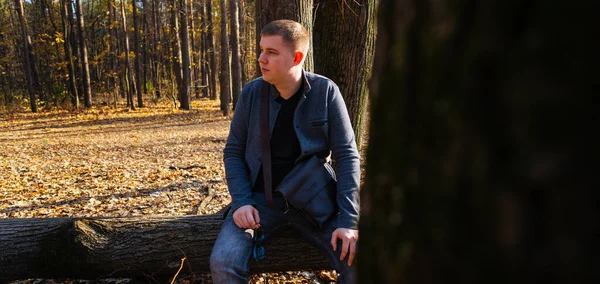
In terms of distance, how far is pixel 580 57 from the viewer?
0.54 meters

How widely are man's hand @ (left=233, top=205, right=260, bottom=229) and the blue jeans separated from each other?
67mm

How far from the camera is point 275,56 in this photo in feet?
9.17

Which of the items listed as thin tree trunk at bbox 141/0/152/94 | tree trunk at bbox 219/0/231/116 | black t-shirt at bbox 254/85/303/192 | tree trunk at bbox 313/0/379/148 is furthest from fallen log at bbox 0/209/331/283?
thin tree trunk at bbox 141/0/152/94

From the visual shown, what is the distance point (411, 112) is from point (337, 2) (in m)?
3.83

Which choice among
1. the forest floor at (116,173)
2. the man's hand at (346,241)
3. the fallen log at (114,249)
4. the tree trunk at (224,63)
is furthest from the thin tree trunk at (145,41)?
the man's hand at (346,241)

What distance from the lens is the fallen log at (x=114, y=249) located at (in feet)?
10.3

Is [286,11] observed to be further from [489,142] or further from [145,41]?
[145,41]

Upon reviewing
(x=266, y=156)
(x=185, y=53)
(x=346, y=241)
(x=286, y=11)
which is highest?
(x=286, y=11)

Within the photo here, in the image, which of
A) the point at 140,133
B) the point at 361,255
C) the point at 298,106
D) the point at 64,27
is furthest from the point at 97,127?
the point at 361,255

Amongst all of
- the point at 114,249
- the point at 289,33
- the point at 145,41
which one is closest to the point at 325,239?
the point at 289,33

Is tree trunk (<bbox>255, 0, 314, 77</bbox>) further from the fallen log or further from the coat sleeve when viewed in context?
the fallen log

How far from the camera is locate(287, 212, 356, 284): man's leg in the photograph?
2656 mm

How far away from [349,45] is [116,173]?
17.0ft

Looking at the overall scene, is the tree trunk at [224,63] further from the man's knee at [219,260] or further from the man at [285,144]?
the man's knee at [219,260]
